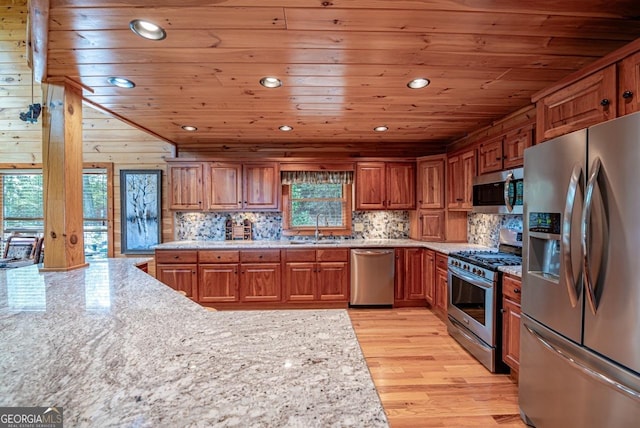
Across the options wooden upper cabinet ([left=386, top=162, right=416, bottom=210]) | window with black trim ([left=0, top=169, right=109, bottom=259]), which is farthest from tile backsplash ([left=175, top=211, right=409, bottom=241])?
window with black trim ([left=0, top=169, right=109, bottom=259])

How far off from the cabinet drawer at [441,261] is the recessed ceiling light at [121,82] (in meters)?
3.49

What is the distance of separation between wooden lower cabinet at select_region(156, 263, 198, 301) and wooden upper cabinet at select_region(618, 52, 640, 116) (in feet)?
13.5

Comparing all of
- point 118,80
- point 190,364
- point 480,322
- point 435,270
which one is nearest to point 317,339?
point 190,364

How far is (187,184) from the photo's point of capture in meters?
4.21

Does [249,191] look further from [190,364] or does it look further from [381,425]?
[381,425]

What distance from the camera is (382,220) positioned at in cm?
460

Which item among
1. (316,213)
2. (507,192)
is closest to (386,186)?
(316,213)

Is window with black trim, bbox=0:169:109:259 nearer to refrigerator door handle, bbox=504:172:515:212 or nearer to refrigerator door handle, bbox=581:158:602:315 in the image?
refrigerator door handle, bbox=504:172:515:212

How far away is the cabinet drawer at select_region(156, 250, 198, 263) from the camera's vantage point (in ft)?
12.5

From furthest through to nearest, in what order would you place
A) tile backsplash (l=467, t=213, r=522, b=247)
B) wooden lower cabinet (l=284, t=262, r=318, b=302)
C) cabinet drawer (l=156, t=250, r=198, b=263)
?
wooden lower cabinet (l=284, t=262, r=318, b=302) < cabinet drawer (l=156, t=250, r=198, b=263) < tile backsplash (l=467, t=213, r=522, b=247)

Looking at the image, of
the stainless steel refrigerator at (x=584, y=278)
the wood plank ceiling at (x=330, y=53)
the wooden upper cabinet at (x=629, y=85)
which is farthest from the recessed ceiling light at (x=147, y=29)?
the wooden upper cabinet at (x=629, y=85)

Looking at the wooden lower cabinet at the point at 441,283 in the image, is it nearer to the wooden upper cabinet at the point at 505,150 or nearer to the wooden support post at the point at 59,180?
the wooden upper cabinet at the point at 505,150

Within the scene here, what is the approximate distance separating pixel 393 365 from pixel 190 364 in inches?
87.4

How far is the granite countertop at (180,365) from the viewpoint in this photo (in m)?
0.64
